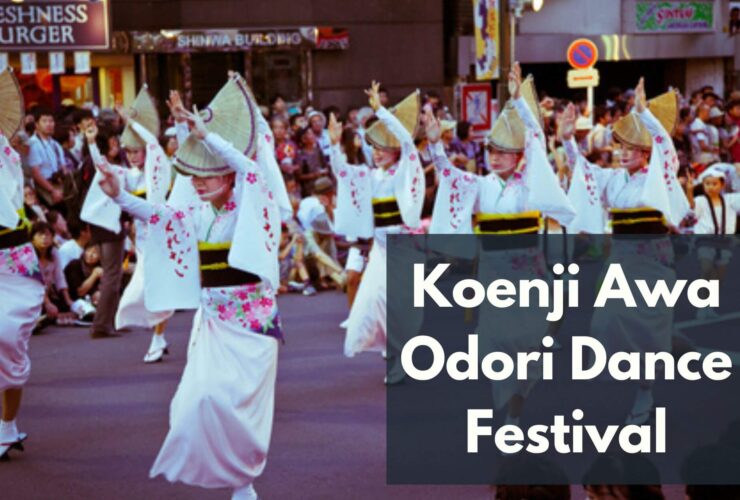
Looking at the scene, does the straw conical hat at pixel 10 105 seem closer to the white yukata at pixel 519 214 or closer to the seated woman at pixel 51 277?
the white yukata at pixel 519 214

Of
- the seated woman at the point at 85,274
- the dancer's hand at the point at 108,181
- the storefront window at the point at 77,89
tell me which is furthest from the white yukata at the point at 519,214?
the storefront window at the point at 77,89

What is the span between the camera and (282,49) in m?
21.2

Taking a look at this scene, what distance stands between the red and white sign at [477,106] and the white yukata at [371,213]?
6.72 meters

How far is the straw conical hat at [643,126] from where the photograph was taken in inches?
333

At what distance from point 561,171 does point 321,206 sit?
265 centimetres

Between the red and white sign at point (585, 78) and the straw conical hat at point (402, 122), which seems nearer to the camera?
the straw conical hat at point (402, 122)

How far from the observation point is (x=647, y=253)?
827 centimetres

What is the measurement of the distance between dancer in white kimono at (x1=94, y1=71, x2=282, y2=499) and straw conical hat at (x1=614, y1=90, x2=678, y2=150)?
2.98 metres

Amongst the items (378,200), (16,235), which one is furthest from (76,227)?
(16,235)

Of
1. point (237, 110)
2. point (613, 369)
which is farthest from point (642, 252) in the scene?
point (237, 110)

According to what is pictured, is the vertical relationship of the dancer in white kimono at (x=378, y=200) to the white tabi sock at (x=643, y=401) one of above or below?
above

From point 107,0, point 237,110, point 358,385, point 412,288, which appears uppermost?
point 107,0

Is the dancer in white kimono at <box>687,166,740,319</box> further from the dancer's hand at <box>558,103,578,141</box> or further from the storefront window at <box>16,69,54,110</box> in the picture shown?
the storefront window at <box>16,69,54,110</box>

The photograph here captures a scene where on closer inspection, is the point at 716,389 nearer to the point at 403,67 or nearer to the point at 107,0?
the point at 107,0
